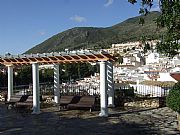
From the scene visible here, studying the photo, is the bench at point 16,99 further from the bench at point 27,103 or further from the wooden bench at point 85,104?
the wooden bench at point 85,104

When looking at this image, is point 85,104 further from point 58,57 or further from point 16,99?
point 16,99

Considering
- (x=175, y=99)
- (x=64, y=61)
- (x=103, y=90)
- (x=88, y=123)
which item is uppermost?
(x=64, y=61)

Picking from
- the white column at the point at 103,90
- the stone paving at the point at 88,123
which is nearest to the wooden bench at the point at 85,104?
the stone paving at the point at 88,123

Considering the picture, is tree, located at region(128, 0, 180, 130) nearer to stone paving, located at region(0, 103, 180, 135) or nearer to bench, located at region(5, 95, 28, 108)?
stone paving, located at region(0, 103, 180, 135)

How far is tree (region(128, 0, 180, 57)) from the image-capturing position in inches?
326

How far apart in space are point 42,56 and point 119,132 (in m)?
7.01

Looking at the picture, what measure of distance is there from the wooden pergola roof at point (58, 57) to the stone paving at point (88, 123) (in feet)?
8.71

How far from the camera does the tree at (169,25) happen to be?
27.2ft

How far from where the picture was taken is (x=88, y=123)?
13727 millimetres

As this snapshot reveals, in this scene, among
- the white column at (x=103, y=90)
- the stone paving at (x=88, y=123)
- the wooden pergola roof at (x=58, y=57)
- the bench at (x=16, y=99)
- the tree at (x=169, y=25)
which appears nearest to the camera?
the tree at (x=169, y=25)

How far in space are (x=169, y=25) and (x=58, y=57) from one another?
9382 mm

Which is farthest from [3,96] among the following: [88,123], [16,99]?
[88,123]

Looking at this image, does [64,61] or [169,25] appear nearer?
[169,25]

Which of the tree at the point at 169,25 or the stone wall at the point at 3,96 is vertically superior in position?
the tree at the point at 169,25
